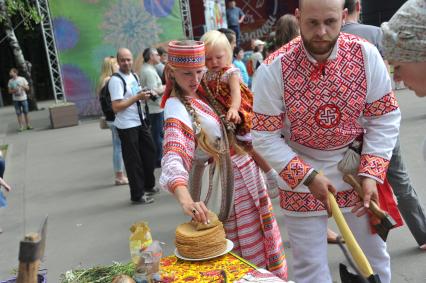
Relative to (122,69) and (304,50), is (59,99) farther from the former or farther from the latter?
(304,50)

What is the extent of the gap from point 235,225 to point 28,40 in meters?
23.1

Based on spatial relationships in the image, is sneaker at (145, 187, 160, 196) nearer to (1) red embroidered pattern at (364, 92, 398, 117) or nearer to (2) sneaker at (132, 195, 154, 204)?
(2) sneaker at (132, 195, 154, 204)

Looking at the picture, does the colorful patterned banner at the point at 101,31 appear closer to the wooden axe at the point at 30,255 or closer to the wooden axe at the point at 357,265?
the wooden axe at the point at 357,265

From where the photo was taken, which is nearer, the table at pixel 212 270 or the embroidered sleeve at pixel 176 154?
the table at pixel 212 270

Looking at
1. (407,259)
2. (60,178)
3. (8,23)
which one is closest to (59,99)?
(8,23)

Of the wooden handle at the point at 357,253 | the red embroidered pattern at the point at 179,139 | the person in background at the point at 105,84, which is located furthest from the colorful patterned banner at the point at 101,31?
the wooden handle at the point at 357,253

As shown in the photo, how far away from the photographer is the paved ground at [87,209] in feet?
14.7

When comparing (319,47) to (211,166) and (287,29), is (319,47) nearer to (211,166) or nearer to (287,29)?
(211,166)

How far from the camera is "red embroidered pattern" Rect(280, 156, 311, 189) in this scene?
88.2 inches

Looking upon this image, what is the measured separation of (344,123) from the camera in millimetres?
2258

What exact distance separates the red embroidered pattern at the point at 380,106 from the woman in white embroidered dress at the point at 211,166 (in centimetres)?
70

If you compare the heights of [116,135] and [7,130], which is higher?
[116,135]

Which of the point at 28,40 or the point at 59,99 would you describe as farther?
the point at 28,40

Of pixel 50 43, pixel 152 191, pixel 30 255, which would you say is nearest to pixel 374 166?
pixel 30 255
